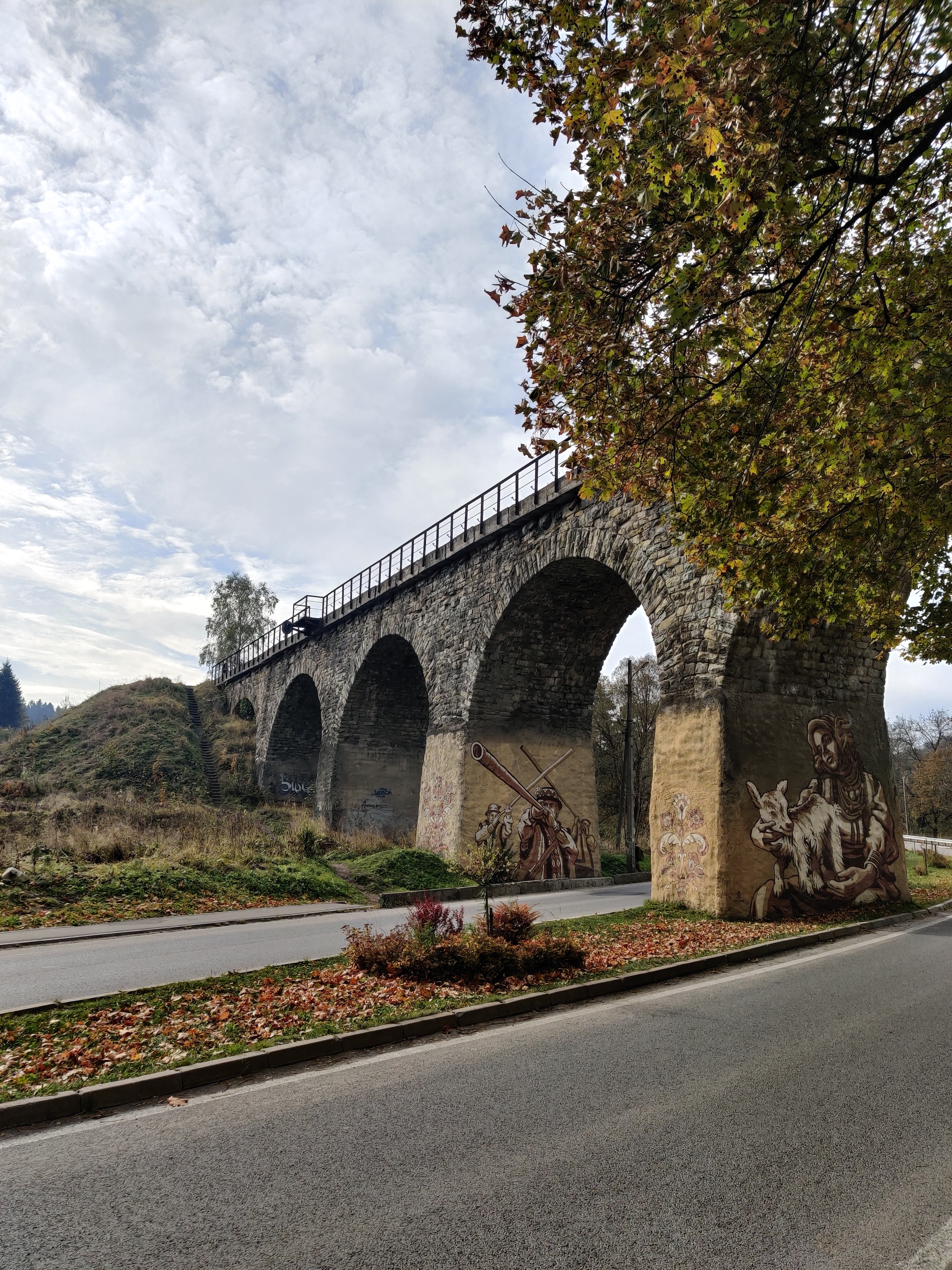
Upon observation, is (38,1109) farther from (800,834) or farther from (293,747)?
(293,747)

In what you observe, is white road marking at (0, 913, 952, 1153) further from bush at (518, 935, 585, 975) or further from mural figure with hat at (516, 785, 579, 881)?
mural figure with hat at (516, 785, 579, 881)

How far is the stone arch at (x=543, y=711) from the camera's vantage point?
59.2 feet

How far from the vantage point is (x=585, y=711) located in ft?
64.6

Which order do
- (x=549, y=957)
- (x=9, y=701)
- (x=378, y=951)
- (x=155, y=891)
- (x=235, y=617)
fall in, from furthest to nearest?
Answer: (x=9, y=701) → (x=235, y=617) → (x=155, y=891) → (x=549, y=957) → (x=378, y=951)

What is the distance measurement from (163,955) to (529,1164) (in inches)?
265

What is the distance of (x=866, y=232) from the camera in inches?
209

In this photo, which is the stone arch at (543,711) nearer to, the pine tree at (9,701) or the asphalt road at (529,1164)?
the asphalt road at (529,1164)

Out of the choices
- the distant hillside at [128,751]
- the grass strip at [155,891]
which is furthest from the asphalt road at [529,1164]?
the distant hillside at [128,751]

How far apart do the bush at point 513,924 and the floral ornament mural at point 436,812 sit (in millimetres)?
10807

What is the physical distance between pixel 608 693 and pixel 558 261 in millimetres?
35991

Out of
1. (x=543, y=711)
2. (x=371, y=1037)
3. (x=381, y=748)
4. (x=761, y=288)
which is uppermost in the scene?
(x=761, y=288)

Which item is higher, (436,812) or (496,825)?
(436,812)

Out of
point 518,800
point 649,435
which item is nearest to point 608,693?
point 518,800

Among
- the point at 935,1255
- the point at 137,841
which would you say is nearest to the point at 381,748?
the point at 137,841
